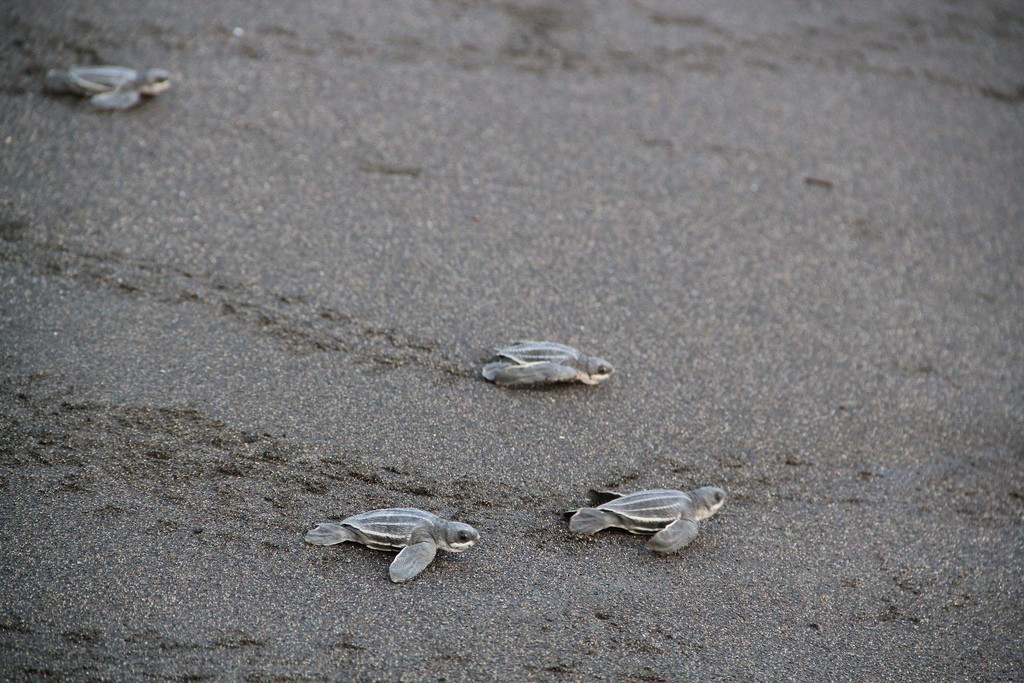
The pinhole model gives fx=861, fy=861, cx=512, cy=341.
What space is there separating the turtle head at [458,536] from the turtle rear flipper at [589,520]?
0.98 ft

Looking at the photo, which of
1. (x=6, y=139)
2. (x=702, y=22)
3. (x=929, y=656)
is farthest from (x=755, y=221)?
(x=6, y=139)

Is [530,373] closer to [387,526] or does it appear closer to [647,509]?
[647,509]

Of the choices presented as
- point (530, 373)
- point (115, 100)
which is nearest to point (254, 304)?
point (530, 373)

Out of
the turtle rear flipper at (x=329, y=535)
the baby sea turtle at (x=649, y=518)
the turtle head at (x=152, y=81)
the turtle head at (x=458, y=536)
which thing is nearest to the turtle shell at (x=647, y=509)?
the baby sea turtle at (x=649, y=518)

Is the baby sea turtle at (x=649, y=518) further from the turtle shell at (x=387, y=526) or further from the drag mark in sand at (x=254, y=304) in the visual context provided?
the drag mark in sand at (x=254, y=304)

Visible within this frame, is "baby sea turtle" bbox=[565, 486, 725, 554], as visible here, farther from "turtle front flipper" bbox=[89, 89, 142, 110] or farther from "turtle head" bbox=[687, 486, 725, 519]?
"turtle front flipper" bbox=[89, 89, 142, 110]

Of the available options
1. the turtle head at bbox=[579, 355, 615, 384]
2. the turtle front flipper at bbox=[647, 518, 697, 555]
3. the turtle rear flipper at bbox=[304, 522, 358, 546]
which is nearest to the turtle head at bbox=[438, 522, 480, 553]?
the turtle rear flipper at bbox=[304, 522, 358, 546]

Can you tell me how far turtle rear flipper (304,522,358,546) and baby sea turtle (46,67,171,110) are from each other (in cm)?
229

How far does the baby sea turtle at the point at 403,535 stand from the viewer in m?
2.32

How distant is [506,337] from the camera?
307 centimetres

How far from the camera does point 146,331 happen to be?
2.87 meters

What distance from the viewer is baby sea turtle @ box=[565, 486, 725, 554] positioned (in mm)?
2479

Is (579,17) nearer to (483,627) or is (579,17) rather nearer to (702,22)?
(702,22)

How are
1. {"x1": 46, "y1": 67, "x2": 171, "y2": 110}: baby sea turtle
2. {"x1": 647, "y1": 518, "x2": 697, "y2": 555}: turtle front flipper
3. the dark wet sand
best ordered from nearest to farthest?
the dark wet sand
{"x1": 647, "y1": 518, "x2": 697, "y2": 555}: turtle front flipper
{"x1": 46, "y1": 67, "x2": 171, "y2": 110}: baby sea turtle
